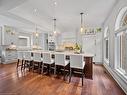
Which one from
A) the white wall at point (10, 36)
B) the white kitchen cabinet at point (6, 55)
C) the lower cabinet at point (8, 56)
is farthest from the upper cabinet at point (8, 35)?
the lower cabinet at point (8, 56)

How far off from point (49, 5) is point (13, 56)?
5.35m

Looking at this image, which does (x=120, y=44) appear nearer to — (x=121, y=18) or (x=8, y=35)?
(x=121, y=18)

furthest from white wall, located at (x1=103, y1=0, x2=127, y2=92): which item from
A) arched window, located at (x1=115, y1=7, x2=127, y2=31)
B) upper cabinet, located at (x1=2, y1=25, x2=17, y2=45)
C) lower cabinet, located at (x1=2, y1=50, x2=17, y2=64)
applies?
upper cabinet, located at (x1=2, y1=25, x2=17, y2=45)

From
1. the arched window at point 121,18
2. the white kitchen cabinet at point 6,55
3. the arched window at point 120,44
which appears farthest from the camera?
the white kitchen cabinet at point 6,55

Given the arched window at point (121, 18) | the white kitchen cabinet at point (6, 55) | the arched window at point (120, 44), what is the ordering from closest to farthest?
1. the arched window at point (121, 18)
2. the arched window at point (120, 44)
3. the white kitchen cabinet at point (6, 55)

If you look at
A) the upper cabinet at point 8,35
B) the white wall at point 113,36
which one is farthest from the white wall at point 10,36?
the white wall at point 113,36

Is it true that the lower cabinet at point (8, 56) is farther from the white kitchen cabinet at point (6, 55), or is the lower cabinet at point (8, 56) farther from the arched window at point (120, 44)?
the arched window at point (120, 44)

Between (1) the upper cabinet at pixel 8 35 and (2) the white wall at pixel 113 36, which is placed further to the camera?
(1) the upper cabinet at pixel 8 35

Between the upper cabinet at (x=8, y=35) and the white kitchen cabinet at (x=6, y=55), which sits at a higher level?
the upper cabinet at (x=8, y=35)

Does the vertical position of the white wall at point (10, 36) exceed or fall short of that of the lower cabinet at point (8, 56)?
it exceeds it

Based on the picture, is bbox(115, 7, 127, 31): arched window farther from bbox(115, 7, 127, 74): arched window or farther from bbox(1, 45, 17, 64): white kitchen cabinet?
bbox(1, 45, 17, 64): white kitchen cabinet

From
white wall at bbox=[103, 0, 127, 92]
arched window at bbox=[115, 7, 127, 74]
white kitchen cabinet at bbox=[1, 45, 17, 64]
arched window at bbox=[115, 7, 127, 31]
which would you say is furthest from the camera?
white kitchen cabinet at bbox=[1, 45, 17, 64]

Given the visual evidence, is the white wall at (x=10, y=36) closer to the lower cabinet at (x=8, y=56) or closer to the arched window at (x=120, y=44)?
the lower cabinet at (x=8, y=56)

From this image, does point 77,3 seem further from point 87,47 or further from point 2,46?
point 2,46
